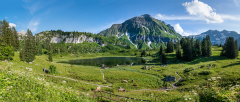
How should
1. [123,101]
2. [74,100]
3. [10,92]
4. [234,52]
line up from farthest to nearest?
[234,52] < [123,101] < [74,100] < [10,92]

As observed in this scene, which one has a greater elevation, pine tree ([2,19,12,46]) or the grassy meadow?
pine tree ([2,19,12,46])

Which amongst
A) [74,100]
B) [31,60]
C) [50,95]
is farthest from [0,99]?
[31,60]

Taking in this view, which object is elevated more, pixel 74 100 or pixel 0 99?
pixel 0 99

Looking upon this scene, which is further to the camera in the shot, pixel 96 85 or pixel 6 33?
pixel 6 33

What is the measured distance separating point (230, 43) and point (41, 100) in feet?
428

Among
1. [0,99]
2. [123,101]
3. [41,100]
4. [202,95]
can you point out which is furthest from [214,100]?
[0,99]

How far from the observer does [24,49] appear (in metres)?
55.8

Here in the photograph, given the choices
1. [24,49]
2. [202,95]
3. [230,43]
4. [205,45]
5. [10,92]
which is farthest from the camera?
[205,45]

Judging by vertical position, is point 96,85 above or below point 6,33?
below

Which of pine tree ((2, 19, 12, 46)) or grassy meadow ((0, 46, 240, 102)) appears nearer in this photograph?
grassy meadow ((0, 46, 240, 102))

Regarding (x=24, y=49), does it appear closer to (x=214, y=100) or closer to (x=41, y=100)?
(x=41, y=100)

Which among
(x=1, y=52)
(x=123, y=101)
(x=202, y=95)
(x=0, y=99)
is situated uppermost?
(x=1, y=52)

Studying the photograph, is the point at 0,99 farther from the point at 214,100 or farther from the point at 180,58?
the point at 180,58

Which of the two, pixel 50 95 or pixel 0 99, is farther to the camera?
pixel 50 95
